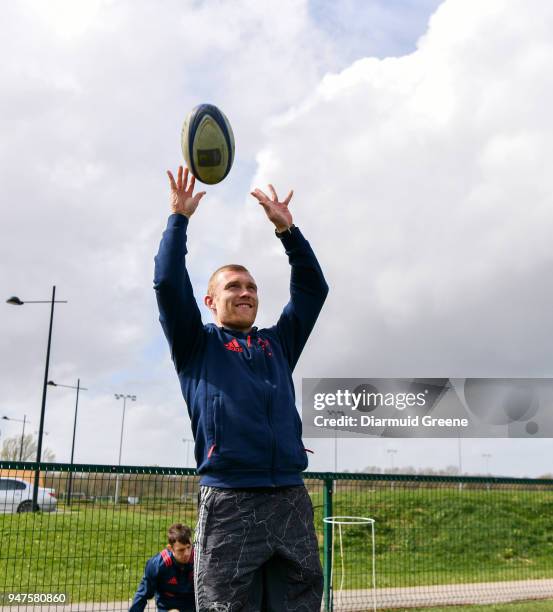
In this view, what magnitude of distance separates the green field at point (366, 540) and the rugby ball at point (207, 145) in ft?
13.3

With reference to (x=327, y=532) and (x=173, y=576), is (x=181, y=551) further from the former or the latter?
(x=327, y=532)

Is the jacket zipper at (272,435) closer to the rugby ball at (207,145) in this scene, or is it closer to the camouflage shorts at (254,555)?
the camouflage shorts at (254,555)

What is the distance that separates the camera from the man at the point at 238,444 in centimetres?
260

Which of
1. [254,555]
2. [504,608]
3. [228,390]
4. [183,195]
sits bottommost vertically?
[504,608]

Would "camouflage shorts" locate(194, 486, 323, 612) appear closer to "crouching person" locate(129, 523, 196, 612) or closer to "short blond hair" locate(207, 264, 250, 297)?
"short blond hair" locate(207, 264, 250, 297)

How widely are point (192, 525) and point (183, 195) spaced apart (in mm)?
5317

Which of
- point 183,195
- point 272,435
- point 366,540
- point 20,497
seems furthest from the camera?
point 366,540

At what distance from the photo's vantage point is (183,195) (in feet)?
10.1

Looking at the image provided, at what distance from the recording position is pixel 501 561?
1227cm

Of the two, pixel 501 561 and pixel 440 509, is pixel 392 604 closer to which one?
pixel 440 509

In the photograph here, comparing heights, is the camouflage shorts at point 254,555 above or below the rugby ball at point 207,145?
below

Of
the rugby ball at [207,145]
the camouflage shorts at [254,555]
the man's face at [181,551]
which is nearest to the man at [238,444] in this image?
the camouflage shorts at [254,555]

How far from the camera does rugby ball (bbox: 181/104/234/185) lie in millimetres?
3829

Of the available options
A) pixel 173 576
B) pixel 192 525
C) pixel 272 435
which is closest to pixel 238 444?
pixel 272 435
